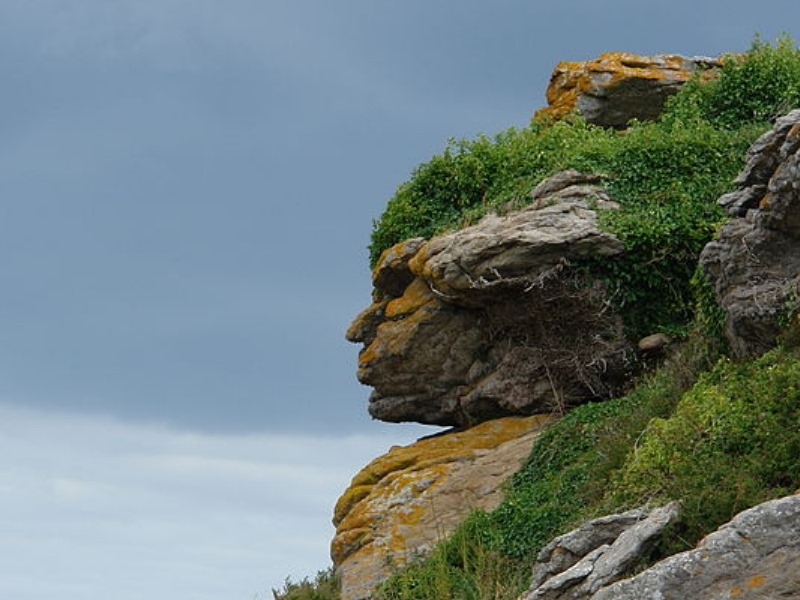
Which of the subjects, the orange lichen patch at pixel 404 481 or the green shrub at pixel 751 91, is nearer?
the orange lichen patch at pixel 404 481

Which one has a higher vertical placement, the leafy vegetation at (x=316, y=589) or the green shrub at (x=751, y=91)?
the green shrub at (x=751, y=91)

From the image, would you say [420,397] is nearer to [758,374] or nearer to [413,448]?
[413,448]

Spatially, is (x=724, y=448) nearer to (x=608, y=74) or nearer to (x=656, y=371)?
(x=656, y=371)

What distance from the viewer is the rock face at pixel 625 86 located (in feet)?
88.7

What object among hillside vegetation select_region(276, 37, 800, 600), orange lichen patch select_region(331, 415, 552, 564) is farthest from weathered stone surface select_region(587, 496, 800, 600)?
orange lichen patch select_region(331, 415, 552, 564)

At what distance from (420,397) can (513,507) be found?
18.2ft

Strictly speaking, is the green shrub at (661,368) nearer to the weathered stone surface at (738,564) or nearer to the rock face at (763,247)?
the rock face at (763,247)

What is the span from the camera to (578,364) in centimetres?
1939

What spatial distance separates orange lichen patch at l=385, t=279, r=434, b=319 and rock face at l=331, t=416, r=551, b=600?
226 centimetres

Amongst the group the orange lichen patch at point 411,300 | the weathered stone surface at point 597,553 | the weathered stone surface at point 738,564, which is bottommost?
the weathered stone surface at point 738,564

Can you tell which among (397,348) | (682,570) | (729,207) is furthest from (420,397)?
(682,570)

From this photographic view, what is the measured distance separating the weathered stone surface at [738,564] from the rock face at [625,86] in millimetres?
19148

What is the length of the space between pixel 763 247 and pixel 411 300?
7843 millimetres

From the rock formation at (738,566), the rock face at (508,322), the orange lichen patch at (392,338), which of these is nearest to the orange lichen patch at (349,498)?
the rock face at (508,322)
